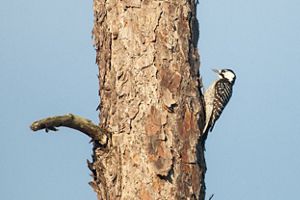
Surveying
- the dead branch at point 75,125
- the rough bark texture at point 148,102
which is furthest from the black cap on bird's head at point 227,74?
the dead branch at point 75,125

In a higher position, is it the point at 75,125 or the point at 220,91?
the point at 220,91

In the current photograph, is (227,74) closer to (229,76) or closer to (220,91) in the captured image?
(229,76)

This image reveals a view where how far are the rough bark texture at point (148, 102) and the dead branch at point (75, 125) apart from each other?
0.08 metres

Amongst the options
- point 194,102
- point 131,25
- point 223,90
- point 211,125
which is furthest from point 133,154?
point 223,90

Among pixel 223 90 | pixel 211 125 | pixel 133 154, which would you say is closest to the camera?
pixel 133 154

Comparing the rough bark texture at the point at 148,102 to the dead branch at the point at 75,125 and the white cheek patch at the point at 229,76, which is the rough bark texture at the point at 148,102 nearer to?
the dead branch at the point at 75,125

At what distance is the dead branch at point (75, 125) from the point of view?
15.5ft

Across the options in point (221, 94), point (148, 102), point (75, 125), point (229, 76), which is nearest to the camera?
point (75, 125)

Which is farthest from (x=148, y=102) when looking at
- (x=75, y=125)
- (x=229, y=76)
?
(x=229, y=76)

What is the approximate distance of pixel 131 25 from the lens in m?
5.25

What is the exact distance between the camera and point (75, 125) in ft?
16.0

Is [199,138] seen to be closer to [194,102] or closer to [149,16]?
[194,102]

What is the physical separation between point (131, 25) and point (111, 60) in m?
0.31

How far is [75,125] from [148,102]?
58 centimetres
